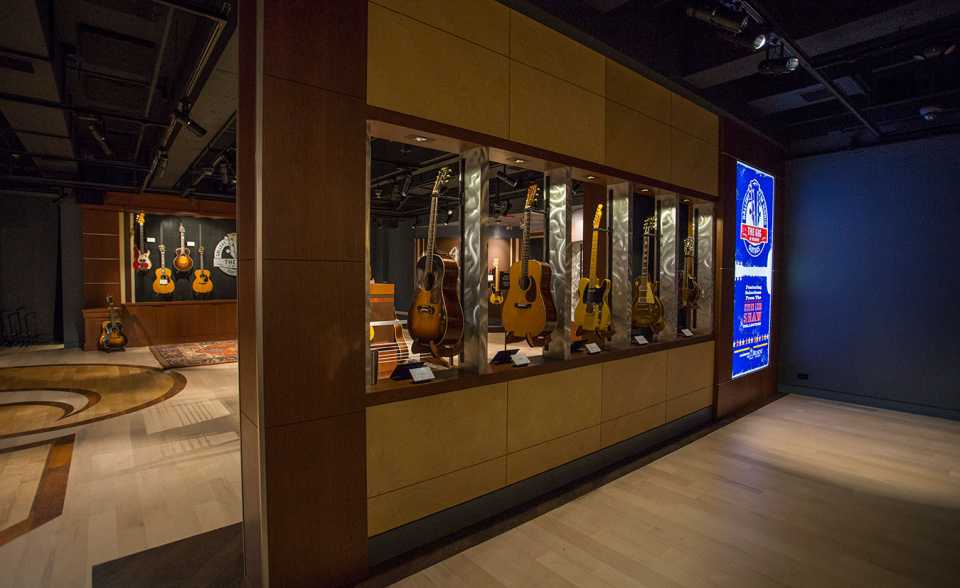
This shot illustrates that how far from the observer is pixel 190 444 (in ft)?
12.9

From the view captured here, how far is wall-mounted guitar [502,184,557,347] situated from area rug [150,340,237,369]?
631 cm

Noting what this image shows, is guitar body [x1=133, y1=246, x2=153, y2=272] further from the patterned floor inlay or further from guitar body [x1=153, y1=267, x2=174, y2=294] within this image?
the patterned floor inlay

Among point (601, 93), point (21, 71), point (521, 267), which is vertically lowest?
point (521, 267)

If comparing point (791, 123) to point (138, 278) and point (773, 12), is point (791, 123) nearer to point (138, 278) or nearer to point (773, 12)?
point (773, 12)

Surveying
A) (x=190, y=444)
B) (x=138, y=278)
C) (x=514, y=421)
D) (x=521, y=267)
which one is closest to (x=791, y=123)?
(x=521, y=267)

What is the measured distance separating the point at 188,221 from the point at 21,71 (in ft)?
21.0

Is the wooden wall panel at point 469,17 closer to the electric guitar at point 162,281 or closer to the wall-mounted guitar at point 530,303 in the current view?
the wall-mounted guitar at point 530,303

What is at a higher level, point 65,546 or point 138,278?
point 138,278

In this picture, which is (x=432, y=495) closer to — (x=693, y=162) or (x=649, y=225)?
(x=649, y=225)

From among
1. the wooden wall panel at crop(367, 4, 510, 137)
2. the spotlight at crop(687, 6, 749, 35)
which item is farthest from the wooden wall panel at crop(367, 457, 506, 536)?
the spotlight at crop(687, 6, 749, 35)

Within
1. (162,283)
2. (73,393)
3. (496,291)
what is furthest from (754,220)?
(162,283)

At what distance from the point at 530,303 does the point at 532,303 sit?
15 millimetres

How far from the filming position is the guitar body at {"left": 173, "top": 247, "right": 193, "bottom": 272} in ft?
32.3

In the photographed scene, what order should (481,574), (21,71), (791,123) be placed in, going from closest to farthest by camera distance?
(481,574) → (21,71) → (791,123)
